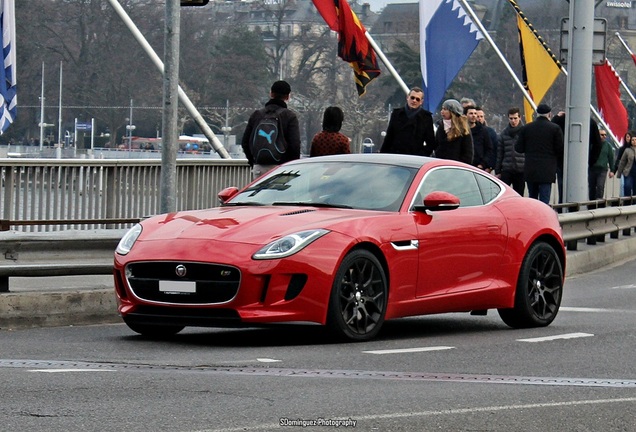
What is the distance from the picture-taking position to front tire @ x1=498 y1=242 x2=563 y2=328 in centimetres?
1280

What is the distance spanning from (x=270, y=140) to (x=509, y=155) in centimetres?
751

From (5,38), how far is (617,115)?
26.5 meters

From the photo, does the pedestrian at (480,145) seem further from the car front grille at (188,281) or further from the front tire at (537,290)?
the car front grille at (188,281)

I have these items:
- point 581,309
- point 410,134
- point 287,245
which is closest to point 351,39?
point 410,134

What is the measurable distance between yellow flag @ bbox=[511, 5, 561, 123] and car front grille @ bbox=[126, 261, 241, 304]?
80.8ft

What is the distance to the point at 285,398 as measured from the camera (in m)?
8.14

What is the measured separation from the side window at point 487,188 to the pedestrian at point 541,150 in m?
8.72

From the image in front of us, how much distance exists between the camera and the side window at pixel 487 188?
1280cm

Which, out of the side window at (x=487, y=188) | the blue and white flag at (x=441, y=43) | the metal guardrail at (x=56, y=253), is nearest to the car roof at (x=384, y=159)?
the side window at (x=487, y=188)

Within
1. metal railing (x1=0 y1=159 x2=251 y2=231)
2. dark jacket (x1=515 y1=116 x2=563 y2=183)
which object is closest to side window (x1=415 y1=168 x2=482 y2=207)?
metal railing (x1=0 y1=159 x2=251 y2=231)

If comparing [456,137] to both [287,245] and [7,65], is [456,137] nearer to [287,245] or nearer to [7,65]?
[7,65]

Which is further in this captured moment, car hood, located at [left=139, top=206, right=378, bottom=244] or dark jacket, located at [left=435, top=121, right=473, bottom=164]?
dark jacket, located at [left=435, top=121, right=473, bottom=164]

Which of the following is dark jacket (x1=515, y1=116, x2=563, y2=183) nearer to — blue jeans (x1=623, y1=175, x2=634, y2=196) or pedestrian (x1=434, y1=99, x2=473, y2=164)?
pedestrian (x1=434, y1=99, x2=473, y2=164)

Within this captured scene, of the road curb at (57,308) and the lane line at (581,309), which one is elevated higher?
the road curb at (57,308)
